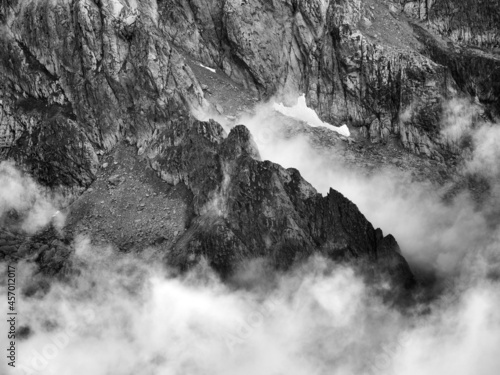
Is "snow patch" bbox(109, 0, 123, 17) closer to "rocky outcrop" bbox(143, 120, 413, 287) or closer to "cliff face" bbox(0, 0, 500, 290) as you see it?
"cliff face" bbox(0, 0, 500, 290)

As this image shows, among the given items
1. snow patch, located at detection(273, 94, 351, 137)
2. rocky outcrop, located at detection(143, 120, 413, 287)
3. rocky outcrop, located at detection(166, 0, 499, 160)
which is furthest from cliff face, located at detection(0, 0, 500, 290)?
snow patch, located at detection(273, 94, 351, 137)

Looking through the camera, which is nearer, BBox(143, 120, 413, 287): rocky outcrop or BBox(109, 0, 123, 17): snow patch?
BBox(143, 120, 413, 287): rocky outcrop

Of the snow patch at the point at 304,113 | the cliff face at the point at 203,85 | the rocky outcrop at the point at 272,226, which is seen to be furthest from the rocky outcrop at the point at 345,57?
the rocky outcrop at the point at 272,226

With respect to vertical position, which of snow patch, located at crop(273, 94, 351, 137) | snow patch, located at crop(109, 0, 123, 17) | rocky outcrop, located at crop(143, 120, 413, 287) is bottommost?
rocky outcrop, located at crop(143, 120, 413, 287)

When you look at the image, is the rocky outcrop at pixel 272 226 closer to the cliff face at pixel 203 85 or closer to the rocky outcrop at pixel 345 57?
the cliff face at pixel 203 85

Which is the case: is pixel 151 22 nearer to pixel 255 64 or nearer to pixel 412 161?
pixel 255 64

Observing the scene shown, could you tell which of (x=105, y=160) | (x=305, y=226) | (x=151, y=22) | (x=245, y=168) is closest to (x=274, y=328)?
(x=305, y=226)
